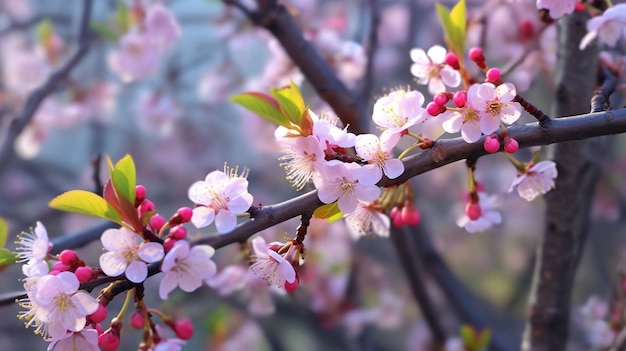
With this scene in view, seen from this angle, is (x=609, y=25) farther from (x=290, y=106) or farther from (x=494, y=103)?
(x=290, y=106)

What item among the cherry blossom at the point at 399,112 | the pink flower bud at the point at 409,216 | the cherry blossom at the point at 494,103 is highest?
the cherry blossom at the point at 399,112

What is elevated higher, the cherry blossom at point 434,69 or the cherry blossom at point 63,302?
the cherry blossom at point 63,302

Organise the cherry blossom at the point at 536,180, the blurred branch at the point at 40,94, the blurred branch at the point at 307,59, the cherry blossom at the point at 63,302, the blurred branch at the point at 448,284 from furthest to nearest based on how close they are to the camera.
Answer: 1. the blurred branch at the point at 448,284
2. the blurred branch at the point at 40,94
3. the blurred branch at the point at 307,59
4. the cherry blossom at the point at 536,180
5. the cherry blossom at the point at 63,302

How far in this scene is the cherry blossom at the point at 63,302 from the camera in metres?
0.62

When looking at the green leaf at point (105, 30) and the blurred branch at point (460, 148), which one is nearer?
the blurred branch at point (460, 148)

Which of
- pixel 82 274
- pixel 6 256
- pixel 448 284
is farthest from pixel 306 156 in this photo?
pixel 448 284

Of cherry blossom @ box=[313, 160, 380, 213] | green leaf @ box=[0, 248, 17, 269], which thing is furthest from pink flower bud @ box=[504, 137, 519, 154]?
green leaf @ box=[0, 248, 17, 269]

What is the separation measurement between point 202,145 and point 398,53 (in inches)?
54.6

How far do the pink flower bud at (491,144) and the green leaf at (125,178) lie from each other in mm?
371

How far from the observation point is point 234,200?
26.4 inches

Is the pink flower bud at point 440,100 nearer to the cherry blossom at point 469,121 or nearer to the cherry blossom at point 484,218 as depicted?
the cherry blossom at point 469,121

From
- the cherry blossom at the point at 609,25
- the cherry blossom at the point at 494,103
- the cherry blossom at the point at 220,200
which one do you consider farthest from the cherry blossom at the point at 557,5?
the cherry blossom at the point at 220,200

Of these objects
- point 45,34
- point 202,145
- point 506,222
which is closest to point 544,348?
point 45,34

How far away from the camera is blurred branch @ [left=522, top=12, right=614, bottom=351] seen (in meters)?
1.00
